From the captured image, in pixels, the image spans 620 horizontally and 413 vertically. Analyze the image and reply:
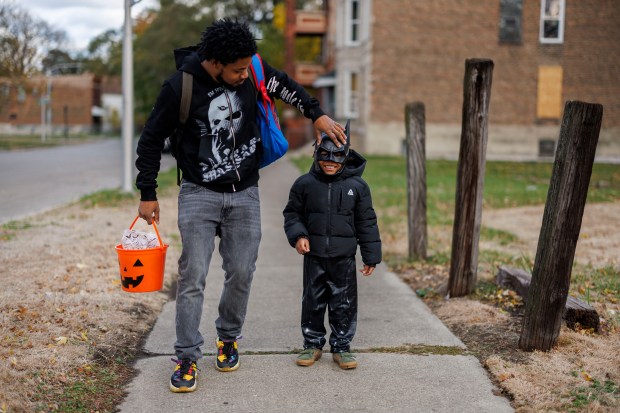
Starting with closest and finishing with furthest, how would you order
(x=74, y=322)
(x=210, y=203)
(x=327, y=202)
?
(x=210, y=203), (x=327, y=202), (x=74, y=322)

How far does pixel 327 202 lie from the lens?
4613mm

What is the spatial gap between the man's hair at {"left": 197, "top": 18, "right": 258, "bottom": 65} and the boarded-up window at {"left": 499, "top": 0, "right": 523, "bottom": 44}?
28769 mm

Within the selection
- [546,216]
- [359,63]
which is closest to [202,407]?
[546,216]

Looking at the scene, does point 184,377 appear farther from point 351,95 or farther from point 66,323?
point 351,95

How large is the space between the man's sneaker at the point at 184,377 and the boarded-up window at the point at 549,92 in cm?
2962

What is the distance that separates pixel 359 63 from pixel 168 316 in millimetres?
29296

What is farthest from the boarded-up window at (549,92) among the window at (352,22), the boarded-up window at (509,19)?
the window at (352,22)

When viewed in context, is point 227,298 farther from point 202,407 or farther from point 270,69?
point 270,69

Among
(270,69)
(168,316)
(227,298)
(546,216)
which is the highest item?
(270,69)

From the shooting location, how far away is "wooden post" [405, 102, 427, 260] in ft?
26.4

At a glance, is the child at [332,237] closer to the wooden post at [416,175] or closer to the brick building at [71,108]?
the wooden post at [416,175]

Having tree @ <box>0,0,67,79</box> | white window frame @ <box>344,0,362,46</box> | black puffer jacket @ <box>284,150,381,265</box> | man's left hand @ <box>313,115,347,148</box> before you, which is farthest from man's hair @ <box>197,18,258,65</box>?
tree @ <box>0,0,67,79</box>

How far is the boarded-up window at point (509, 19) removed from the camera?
101ft

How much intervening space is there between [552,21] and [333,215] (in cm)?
2976
